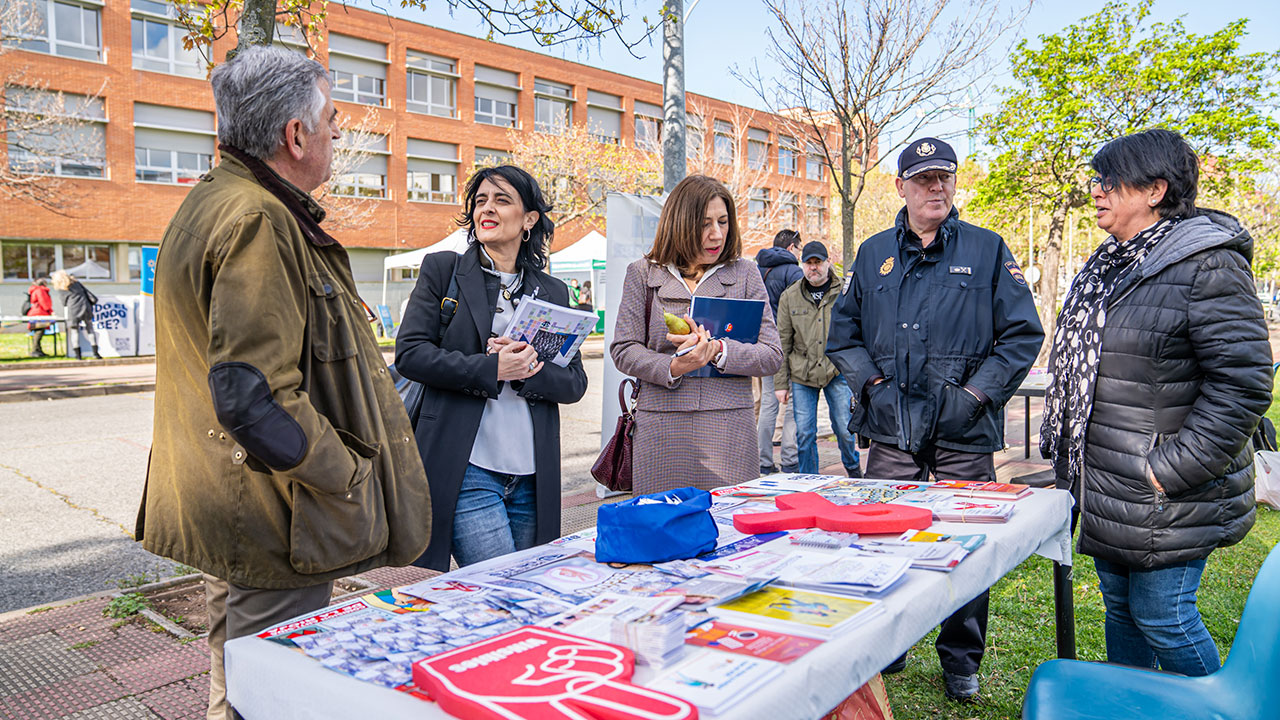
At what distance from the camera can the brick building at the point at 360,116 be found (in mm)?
28469

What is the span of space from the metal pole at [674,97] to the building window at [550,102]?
109ft

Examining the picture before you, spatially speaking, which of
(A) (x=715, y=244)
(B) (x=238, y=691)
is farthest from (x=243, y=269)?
(A) (x=715, y=244)

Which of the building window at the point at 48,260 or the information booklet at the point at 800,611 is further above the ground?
the building window at the point at 48,260

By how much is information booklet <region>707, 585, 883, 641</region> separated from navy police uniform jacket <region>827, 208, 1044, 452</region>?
5.92ft

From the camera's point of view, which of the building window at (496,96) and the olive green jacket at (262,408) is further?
the building window at (496,96)

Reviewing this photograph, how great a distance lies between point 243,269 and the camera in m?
1.78

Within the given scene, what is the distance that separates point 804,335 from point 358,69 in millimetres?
32505

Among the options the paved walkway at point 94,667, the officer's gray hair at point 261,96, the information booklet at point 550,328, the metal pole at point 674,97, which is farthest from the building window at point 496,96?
the officer's gray hair at point 261,96

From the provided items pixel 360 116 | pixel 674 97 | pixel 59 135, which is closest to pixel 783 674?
pixel 674 97

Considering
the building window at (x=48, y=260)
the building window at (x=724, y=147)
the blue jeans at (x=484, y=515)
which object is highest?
the building window at (x=724, y=147)

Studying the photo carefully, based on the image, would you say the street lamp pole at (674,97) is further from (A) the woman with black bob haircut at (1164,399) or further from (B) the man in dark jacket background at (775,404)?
(A) the woman with black bob haircut at (1164,399)

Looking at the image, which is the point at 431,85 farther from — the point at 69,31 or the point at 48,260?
the point at 48,260

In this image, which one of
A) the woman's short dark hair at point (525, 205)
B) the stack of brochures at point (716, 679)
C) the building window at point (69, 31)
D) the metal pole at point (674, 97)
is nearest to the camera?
the stack of brochures at point (716, 679)

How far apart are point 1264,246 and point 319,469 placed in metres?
47.2
